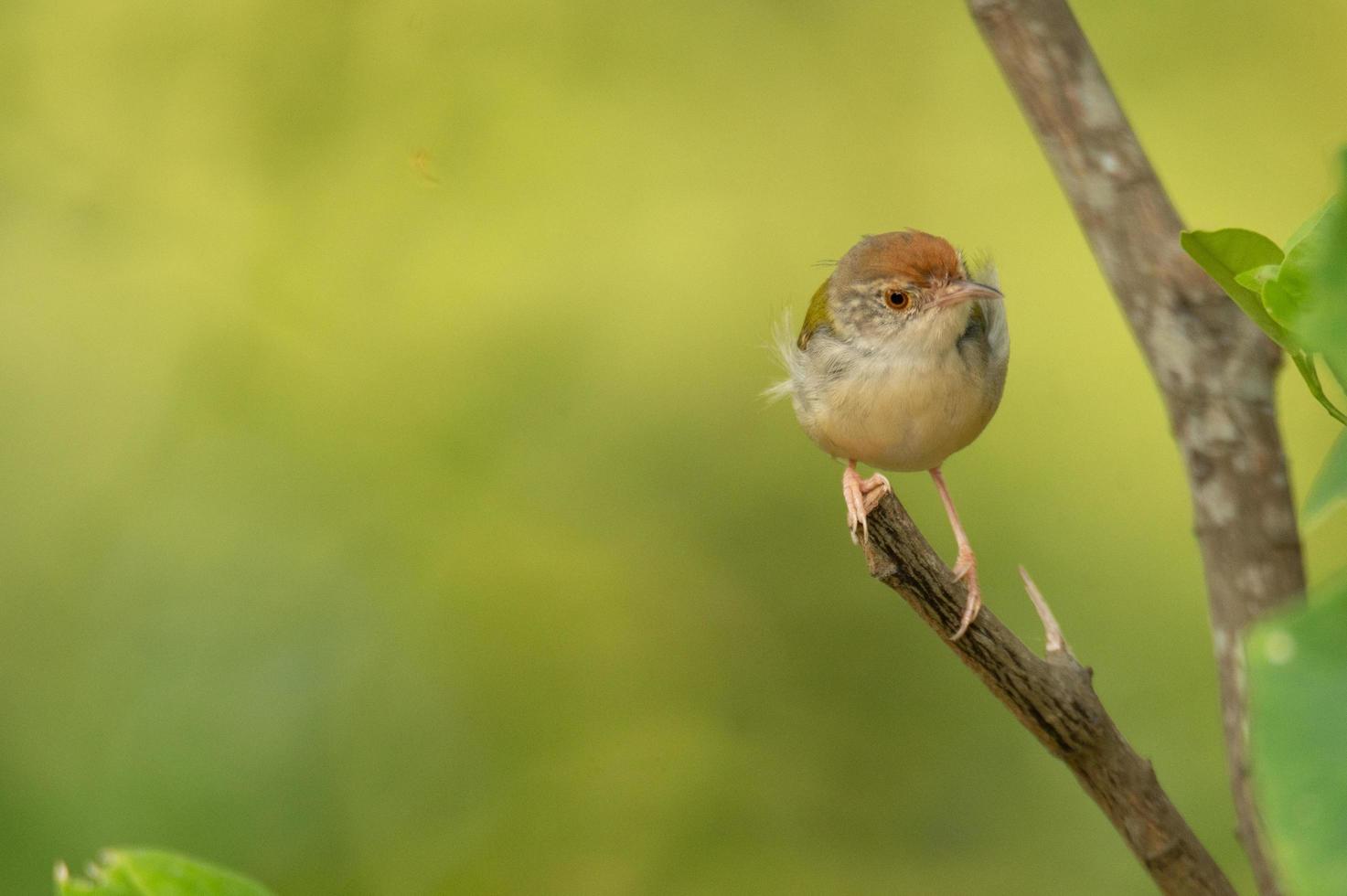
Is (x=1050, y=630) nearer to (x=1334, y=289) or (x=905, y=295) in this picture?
(x=905, y=295)

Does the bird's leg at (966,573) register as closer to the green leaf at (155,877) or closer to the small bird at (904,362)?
Answer: the small bird at (904,362)

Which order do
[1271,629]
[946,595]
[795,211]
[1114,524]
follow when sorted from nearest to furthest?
[1271,629] → [946,595] → [1114,524] → [795,211]

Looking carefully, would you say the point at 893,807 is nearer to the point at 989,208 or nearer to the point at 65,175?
the point at 989,208

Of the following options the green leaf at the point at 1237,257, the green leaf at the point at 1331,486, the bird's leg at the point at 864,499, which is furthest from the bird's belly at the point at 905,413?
the green leaf at the point at 1331,486

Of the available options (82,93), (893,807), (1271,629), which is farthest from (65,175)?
(1271,629)

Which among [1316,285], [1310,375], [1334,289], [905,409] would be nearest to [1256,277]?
[1310,375]

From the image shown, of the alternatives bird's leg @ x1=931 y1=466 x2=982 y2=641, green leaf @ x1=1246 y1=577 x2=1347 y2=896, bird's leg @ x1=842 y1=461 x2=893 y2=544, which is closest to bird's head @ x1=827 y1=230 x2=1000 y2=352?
bird's leg @ x1=931 y1=466 x2=982 y2=641
